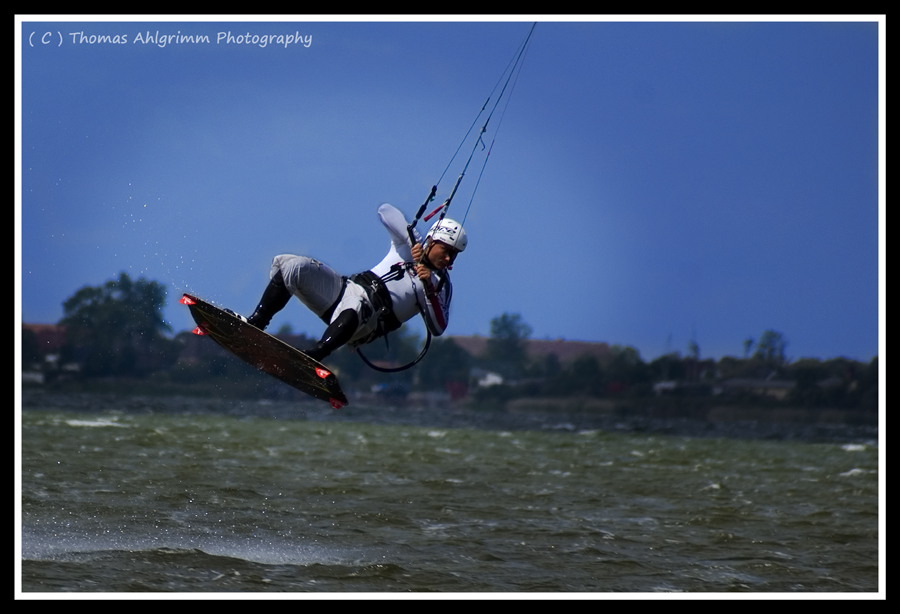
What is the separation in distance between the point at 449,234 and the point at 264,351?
109 inches

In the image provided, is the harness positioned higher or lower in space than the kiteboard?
higher

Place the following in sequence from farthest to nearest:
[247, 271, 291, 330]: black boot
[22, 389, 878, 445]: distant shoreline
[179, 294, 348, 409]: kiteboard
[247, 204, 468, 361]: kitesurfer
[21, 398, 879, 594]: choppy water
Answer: [22, 389, 878, 445]: distant shoreline, [21, 398, 879, 594]: choppy water, [247, 271, 291, 330]: black boot, [247, 204, 468, 361]: kitesurfer, [179, 294, 348, 409]: kiteboard

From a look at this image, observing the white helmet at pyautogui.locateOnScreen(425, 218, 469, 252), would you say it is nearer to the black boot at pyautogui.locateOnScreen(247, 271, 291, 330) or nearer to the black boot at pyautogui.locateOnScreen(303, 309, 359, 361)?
the black boot at pyautogui.locateOnScreen(303, 309, 359, 361)

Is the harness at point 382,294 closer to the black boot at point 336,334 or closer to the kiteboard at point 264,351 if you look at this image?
the black boot at point 336,334

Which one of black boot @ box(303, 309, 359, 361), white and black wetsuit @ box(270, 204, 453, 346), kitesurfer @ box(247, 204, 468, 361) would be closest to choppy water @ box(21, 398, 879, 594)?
black boot @ box(303, 309, 359, 361)

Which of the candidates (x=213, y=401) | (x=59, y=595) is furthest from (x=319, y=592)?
(x=213, y=401)

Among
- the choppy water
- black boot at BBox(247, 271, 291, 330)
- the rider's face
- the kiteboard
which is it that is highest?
the rider's face

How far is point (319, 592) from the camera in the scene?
1905cm

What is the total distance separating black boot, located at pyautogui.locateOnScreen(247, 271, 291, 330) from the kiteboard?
0.22 meters

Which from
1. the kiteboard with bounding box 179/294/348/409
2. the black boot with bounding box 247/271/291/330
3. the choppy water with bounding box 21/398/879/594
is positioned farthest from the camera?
the choppy water with bounding box 21/398/879/594

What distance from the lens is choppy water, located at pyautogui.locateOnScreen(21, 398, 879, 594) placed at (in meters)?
20.7

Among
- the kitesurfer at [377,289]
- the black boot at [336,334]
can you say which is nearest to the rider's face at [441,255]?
the kitesurfer at [377,289]

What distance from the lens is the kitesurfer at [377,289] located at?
13.4 meters

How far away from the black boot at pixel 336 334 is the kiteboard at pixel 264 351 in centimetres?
22
